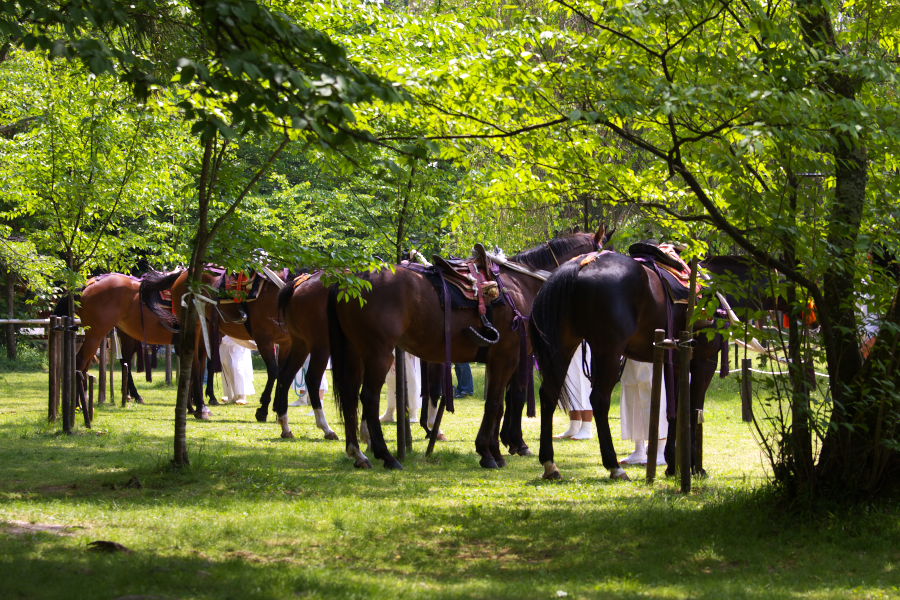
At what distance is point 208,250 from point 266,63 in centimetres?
512

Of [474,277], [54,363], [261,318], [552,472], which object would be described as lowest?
[552,472]

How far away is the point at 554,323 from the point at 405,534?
3636 mm

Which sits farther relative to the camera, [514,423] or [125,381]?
[125,381]

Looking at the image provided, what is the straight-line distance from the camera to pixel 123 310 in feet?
67.1

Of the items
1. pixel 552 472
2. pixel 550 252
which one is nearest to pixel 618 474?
pixel 552 472

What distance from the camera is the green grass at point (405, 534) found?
20.6ft

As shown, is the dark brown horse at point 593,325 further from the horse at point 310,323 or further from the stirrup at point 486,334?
the horse at point 310,323

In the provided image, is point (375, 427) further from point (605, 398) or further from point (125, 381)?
point (125, 381)

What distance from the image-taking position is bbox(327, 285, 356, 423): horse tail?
12.3 m

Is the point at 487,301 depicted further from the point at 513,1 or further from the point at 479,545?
the point at 513,1

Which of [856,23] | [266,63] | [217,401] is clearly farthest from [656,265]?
[217,401]

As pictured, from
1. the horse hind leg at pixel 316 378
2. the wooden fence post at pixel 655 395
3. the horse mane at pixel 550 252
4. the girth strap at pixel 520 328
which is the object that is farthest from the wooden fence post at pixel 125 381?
the wooden fence post at pixel 655 395

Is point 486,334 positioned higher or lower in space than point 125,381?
higher

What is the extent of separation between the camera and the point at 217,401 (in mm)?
22453
